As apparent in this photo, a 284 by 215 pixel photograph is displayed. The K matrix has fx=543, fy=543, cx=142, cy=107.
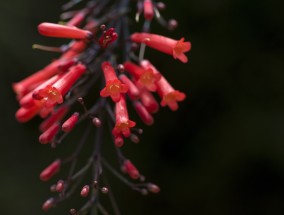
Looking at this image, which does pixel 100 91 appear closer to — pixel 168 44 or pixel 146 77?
pixel 146 77

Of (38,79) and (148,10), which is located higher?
(148,10)

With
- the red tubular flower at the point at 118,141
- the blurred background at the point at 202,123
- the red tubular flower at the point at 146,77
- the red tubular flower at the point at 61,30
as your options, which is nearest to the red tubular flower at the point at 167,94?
the red tubular flower at the point at 146,77

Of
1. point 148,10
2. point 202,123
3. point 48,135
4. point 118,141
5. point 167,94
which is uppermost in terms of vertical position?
point 148,10

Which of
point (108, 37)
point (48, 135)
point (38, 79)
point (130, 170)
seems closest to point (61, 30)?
point (108, 37)

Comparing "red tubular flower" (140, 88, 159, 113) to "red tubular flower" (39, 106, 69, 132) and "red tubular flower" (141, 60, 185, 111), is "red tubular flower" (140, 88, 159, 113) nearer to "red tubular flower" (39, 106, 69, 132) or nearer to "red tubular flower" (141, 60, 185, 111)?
"red tubular flower" (141, 60, 185, 111)

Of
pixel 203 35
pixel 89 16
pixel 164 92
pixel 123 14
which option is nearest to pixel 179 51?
pixel 164 92

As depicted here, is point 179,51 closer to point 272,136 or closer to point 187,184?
point 272,136

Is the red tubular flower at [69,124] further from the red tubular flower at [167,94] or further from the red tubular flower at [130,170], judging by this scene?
the red tubular flower at [167,94]
